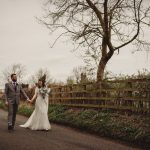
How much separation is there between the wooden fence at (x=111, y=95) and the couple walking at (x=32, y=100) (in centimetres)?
270

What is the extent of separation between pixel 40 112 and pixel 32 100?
56 centimetres

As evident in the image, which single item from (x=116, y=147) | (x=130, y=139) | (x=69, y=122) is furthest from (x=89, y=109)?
(x=116, y=147)

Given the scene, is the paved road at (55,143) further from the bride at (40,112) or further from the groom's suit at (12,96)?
the bride at (40,112)

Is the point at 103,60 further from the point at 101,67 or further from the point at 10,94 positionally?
the point at 10,94

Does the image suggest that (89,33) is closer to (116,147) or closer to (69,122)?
(69,122)

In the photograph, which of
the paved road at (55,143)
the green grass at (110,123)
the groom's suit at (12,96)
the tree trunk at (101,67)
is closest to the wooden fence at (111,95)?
the green grass at (110,123)

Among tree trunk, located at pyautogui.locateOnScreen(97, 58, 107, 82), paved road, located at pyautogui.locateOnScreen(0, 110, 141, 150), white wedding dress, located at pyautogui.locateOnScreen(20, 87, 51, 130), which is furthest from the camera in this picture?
tree trunk, located at pyautogui.locateOnScreen(97, 58, 107, 82)

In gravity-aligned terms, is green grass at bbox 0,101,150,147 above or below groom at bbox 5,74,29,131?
below

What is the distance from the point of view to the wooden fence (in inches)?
523

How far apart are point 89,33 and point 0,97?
25775 mm

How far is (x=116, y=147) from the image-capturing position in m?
10.6

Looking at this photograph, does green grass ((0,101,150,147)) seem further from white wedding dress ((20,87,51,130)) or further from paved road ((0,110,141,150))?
white wedding dress ((20,87,51,130))

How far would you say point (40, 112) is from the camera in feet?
48.1

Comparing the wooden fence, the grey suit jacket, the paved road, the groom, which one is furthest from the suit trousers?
the wooden fence
